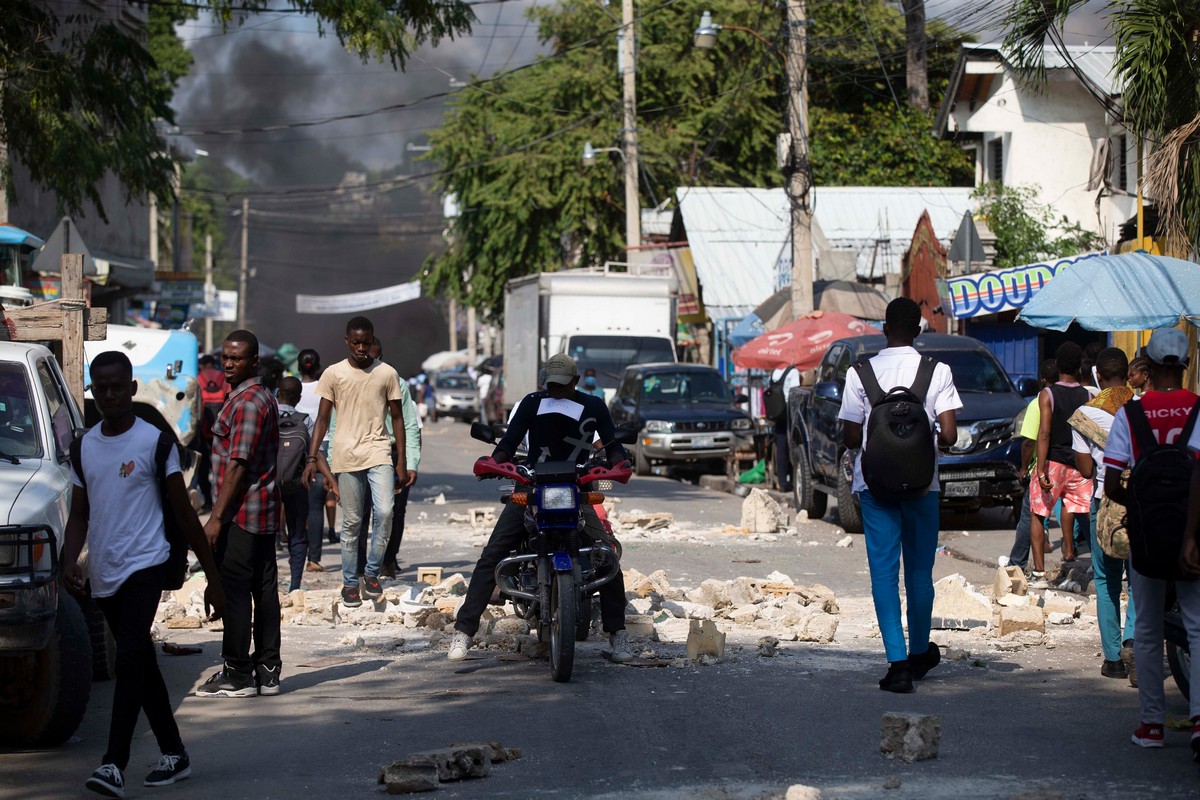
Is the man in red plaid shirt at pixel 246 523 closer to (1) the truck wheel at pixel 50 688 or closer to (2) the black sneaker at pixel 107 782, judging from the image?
(1) the truck wheel at pixel 50 688

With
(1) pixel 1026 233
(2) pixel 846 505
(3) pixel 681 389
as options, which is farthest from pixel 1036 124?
(2) pixel 846 505

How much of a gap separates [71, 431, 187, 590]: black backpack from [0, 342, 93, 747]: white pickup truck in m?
0.46

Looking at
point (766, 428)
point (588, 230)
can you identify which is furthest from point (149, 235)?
point (766, 428)

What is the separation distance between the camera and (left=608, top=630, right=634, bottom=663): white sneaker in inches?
336

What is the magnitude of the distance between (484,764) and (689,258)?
35374 mm

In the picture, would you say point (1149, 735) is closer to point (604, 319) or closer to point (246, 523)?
point (246, 523)

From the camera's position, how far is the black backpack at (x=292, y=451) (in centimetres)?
1147

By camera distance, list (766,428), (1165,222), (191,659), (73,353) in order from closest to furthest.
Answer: (191,659) → (73,353) → (1165,222) → (766,428)

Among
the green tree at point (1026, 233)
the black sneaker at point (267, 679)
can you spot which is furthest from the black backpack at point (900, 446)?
the green tree at point (1026, 233)

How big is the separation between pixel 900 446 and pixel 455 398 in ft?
150

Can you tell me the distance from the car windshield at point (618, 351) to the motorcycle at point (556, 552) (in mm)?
20710

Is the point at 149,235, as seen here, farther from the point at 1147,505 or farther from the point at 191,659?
the point at 1147,505

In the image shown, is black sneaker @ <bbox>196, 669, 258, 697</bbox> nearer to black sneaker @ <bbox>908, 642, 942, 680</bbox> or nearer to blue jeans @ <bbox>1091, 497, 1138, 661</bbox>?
black sneaker @ <bbox>908, 642, 942, 680</bbox>

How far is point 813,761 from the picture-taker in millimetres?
6066
